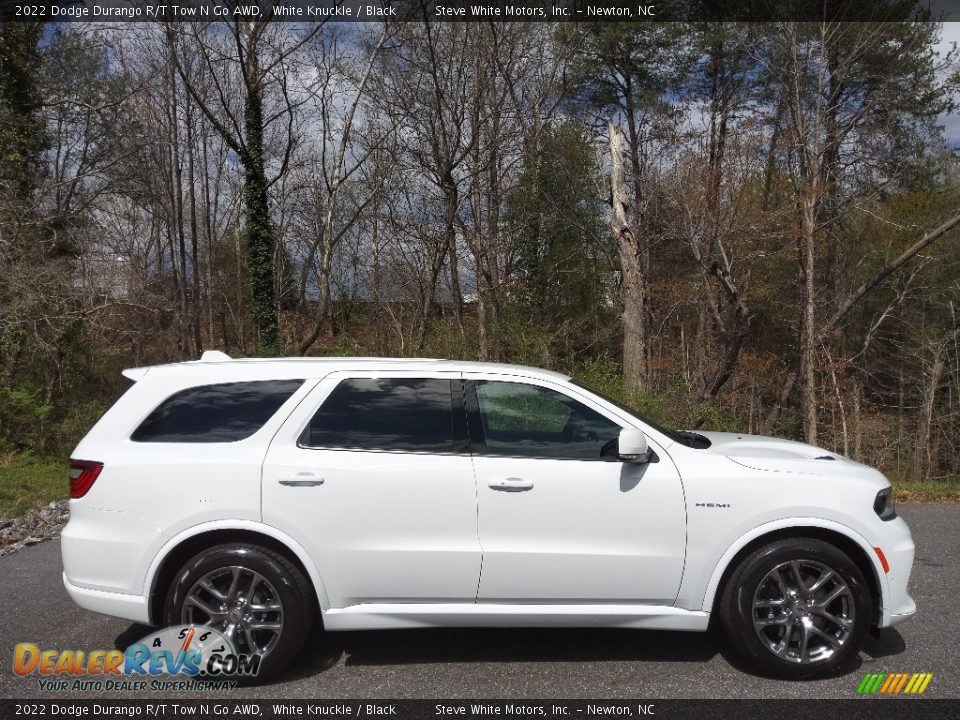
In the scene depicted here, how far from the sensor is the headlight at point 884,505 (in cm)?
412

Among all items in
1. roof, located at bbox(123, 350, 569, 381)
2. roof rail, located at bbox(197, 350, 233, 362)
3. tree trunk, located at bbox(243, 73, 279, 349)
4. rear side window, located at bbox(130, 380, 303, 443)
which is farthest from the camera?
tree trunk, located at bbox(243, 73, 279, 349)

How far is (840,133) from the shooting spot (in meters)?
18.0

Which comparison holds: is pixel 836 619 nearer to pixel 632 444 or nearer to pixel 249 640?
pixel 632 444

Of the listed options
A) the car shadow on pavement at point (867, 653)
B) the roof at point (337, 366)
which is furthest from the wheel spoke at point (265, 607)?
the car shadow on pavement at point (867, 653)

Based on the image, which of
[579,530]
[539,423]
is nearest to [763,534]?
[579,530]

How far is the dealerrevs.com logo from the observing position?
156 inches

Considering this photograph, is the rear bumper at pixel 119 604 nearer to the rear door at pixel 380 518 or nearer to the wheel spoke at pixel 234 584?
the wheel spoke at pixel 234 584

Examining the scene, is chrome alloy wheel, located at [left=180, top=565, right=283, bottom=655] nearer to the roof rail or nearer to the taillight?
the taillight

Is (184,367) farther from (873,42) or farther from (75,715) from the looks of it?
(873,42)

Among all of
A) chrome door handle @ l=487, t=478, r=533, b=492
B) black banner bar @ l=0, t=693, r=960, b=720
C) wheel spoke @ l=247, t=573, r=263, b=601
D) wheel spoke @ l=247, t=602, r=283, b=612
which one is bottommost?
black banner bar @ l=0, t=693, r=960, b=720

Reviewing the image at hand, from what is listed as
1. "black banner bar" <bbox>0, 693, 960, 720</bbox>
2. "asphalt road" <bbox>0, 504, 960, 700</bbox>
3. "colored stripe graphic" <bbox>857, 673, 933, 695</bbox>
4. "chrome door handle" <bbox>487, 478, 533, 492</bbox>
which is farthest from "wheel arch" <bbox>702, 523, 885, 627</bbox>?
"chrome door handle" <bbox>487, 478, 533, 492</bbox>

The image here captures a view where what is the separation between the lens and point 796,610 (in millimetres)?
4031

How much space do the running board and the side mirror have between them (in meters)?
0.86

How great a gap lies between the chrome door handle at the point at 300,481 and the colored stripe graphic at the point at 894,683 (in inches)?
123
